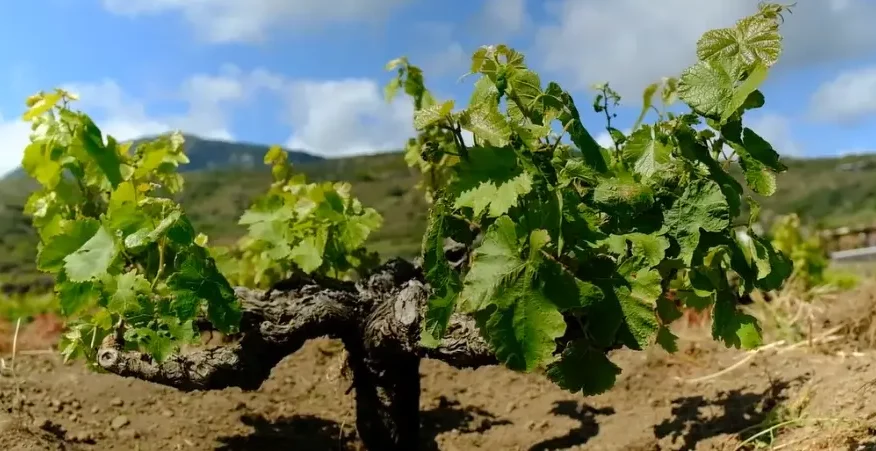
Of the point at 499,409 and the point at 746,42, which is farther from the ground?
the point at 746,42

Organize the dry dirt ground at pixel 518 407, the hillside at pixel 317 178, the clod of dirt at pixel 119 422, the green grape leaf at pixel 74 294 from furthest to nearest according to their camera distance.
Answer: the hillside at pixel 317 178 < the clod of dirt at pixel 119 422 < the dry dirt ground at pixel 518 407 < the green grape leaf at pixel 74 294

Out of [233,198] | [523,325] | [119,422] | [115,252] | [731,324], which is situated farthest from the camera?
[233,198]

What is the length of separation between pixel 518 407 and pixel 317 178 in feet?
7.90

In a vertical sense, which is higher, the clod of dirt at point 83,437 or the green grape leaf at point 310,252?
the green grape leaf at point 310,252

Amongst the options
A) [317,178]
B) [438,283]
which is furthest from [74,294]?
[317,178]

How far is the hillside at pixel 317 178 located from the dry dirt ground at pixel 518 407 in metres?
1.04

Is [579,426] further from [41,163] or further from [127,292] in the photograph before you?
[41,163]

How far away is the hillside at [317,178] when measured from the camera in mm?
8453

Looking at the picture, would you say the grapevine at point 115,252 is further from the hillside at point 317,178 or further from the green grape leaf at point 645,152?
the hillside at point 317,178

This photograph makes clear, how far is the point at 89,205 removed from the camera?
2.74m

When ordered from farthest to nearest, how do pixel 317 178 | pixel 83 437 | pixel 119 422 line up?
pixel 317 178 → pixel 119 422 → pixel 83 437

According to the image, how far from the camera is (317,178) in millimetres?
5168

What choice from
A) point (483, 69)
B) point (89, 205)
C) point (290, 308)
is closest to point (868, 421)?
point (483, 69)

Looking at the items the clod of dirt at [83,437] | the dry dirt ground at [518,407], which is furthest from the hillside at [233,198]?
the clod of dirt at [83,437]
